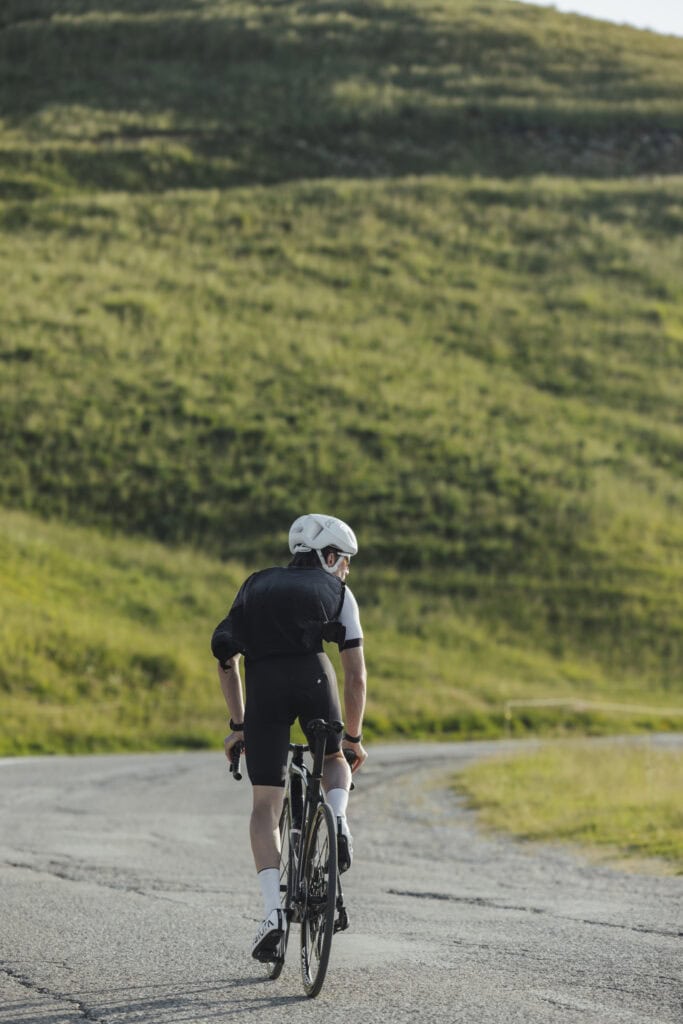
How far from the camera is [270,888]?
7477 millimetres

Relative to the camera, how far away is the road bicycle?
711 cm

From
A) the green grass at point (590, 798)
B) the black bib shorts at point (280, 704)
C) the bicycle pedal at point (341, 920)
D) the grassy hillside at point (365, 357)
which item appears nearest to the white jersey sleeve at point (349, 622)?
the black bib shorts at point (280, 704)

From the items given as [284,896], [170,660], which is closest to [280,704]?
[284,896]

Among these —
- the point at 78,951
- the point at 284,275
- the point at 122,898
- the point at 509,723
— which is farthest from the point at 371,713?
the point at 284,275

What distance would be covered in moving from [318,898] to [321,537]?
5.50ft

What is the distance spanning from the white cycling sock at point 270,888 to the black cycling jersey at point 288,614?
98 cm

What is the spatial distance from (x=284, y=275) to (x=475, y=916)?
55.0m

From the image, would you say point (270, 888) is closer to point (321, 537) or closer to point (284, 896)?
point (284, 896)

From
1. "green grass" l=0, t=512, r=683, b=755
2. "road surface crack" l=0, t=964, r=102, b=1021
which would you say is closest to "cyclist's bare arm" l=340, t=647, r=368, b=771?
"road surface crack" l=0, t=964, r=102, b=1021

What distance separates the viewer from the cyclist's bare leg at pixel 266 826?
7625 millimetres

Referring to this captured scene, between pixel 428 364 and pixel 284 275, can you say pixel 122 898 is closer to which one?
pixel 428 364

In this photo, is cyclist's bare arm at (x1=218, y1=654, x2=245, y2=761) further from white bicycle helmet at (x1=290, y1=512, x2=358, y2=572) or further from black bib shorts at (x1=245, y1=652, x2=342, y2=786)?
white bicycle helmet at (x1=290, y1=512, x2=358, y2=572)

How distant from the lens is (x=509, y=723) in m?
32.0

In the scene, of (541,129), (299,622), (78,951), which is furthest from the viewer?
(541,129)
